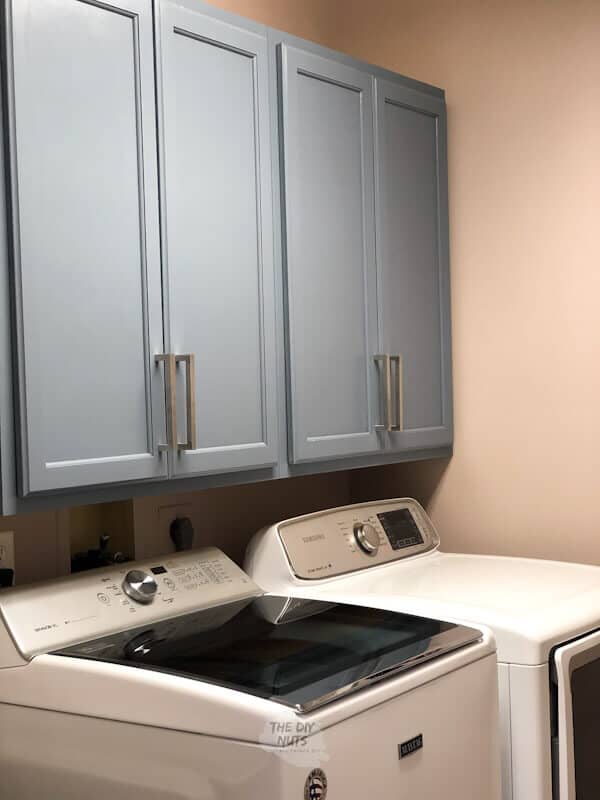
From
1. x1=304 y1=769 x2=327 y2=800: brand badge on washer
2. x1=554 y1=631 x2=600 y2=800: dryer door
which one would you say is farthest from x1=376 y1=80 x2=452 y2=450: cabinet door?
x1=304 y1=769 x2=327 y2=800: brand badge on washer

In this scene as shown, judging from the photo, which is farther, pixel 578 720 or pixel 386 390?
pixel 386 390

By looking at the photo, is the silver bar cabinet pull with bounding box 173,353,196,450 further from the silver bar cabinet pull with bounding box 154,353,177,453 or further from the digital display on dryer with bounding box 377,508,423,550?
the digital display on dryer with bounding box 377,508,423,550

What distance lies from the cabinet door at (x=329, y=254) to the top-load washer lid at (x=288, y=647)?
0.39 meters

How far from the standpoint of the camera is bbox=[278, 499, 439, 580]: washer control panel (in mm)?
2191

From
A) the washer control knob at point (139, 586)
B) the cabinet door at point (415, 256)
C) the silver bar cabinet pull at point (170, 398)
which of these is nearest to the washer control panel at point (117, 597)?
the washer control knob at point (139, 586)

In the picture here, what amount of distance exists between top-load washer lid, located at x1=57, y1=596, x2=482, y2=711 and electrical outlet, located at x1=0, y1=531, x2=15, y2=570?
306 mm

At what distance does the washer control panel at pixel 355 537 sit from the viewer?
2.19 metres

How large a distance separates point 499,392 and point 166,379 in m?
1.07

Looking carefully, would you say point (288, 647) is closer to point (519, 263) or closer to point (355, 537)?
point (355, 537)

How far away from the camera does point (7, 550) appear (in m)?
1.92

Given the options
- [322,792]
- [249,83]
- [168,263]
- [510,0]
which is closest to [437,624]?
[322,792]

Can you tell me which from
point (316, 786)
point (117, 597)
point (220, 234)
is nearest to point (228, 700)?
point (316, 786)

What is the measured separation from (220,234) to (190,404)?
360 mm

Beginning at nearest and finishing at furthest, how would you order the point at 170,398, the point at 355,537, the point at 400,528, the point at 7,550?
the point at 170,398 < the point at 7,550 < the point at 355,537 < the point at 400,528
